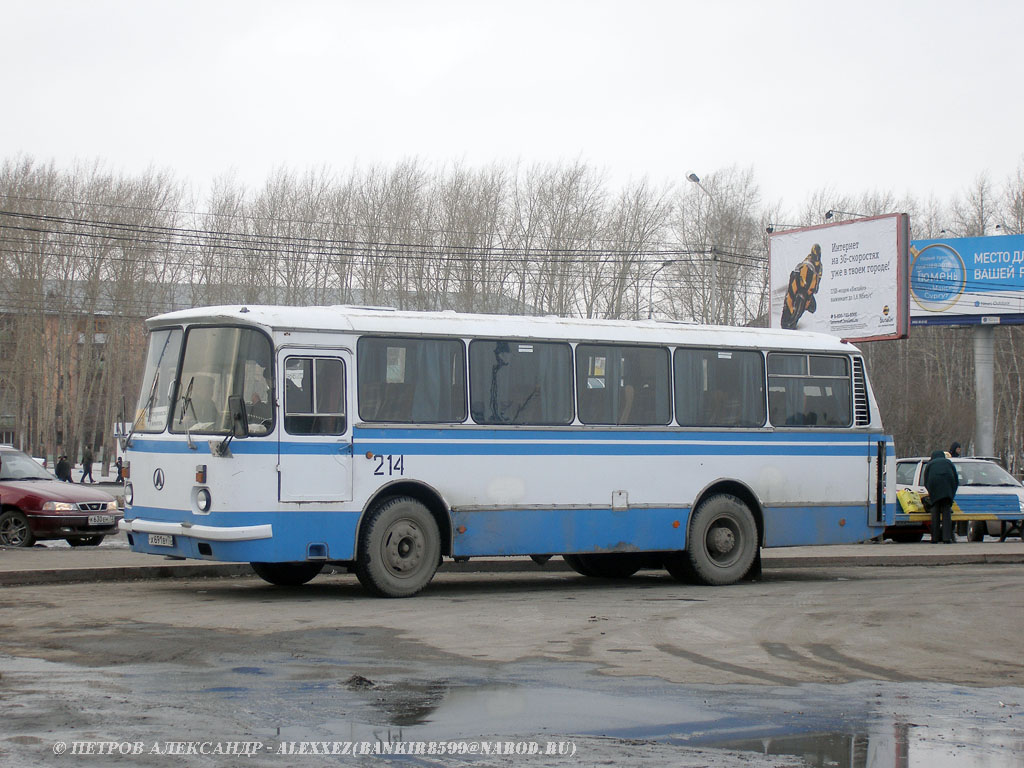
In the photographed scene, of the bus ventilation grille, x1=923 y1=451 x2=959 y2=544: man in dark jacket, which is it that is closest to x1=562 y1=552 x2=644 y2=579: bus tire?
the bus ventilation grille

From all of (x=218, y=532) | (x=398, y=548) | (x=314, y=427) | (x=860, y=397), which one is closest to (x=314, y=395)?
(x=314, y=427)

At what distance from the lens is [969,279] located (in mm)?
47938

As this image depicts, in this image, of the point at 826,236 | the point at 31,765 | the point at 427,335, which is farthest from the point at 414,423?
the point at 826,236

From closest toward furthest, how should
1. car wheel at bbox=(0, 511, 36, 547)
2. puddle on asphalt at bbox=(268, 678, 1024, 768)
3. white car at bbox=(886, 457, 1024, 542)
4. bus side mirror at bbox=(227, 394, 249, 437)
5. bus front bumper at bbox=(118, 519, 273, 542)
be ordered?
1. puddle on asphalt at bbox=(268, 678, 1024, 768)
2. bus front bumper at bbox=(118, 519, 273, 542)
3. bus side mirror at bbox=(227, 394, 249, 437)
4. car wheel at bbox=(0, 511, 36, 547)
5. white car at bbox=(886, 457, 1024, 542)

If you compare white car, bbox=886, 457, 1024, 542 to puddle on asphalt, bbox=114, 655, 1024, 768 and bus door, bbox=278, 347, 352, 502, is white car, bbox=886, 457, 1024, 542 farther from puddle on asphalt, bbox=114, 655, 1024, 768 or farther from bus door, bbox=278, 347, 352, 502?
puddle on asphalt, bbox=114, 655, 1024, 768

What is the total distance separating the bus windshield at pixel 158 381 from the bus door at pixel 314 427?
1289 mm

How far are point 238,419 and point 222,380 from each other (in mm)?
552

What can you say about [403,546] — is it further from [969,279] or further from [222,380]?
[969,279]

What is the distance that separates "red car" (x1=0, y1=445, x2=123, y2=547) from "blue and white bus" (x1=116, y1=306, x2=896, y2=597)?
6347 mm

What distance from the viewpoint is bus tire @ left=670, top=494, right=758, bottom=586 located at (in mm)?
16422

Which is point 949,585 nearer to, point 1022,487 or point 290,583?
point 290,583

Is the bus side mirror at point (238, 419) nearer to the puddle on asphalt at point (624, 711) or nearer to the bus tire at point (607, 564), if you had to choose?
the puddle on asphalt at point (624, 711)

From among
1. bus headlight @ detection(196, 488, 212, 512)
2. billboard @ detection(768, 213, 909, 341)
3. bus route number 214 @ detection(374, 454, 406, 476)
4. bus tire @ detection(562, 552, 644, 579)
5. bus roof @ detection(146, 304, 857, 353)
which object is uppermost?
billboard @ detection(768, 213, 909, 341)

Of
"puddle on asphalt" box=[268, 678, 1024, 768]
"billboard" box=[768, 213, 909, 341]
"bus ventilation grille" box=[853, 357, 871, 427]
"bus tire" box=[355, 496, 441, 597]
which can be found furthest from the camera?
"billboard" box=[768, 213, 909, 341]
